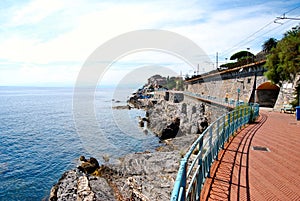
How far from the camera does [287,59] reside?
50.0ft

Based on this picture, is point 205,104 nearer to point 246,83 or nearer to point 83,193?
point 246,83

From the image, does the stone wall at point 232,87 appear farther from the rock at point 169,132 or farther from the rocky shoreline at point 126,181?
the rocky shoreline at point 126,181

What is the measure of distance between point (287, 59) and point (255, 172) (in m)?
Answer: 13.3

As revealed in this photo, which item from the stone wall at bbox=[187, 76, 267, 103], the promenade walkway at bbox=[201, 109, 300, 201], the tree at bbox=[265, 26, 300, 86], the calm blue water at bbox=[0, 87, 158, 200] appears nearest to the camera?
the promenade walkway at bbox=[201, 109, 300, 201]

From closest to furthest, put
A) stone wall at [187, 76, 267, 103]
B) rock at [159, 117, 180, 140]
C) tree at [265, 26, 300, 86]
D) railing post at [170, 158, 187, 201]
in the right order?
railing post at [170, 158, 187, 201], tree at [265, 26, 300, 86], rock at [159, 117, 180, 140], stone wall at [187, 76, 267, 103]

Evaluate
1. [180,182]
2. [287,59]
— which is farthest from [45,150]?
[287,59]

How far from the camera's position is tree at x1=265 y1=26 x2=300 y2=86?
1449 centimetres

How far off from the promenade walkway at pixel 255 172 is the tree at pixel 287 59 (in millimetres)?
8849

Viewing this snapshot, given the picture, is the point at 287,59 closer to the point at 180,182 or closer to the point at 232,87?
the point at 232,87

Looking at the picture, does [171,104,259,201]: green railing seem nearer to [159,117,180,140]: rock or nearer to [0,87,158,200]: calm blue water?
[0,87,158,200]: calm blue water

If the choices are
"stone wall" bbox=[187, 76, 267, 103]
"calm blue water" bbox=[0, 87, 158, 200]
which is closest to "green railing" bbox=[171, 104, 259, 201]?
"calm blue water" bbox=[0, 87, 158, 200]

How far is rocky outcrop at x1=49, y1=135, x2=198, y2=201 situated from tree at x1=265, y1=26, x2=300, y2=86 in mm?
10135

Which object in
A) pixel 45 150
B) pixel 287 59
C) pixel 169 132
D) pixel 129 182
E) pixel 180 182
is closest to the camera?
pixel 180 182

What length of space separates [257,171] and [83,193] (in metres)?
6.26
